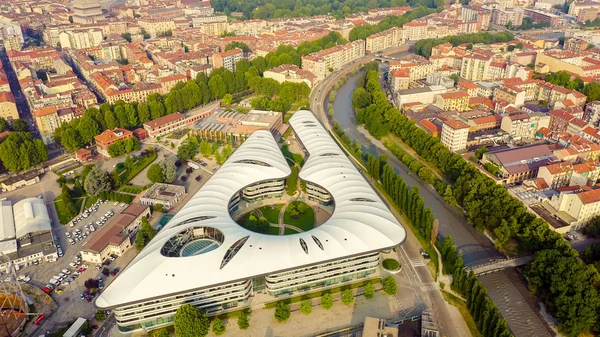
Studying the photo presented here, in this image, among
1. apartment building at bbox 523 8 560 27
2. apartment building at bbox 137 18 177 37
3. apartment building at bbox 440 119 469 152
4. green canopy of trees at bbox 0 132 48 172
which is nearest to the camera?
green canopy of trees at bbox 0 132 48 172

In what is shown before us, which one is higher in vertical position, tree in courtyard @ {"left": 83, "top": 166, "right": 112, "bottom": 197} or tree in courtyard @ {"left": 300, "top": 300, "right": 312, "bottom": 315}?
tree in courtyard @ {"left": 83, "top": 166, "right": 112, "bottom": 197}

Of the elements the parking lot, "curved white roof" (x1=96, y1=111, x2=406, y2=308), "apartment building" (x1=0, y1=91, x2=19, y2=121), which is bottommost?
the parking lot

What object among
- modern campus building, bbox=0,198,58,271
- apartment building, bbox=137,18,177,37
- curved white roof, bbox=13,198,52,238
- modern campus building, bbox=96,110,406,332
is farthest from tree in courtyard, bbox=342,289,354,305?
apartment building, bbox=137,18,177,37

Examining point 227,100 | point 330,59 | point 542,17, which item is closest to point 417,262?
point 227,100

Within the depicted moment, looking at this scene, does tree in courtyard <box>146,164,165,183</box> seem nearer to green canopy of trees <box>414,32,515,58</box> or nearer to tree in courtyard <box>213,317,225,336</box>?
tree in courtyard <box>213,317,225,336</box>

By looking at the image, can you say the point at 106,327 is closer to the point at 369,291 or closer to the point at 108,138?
the point at 369,291

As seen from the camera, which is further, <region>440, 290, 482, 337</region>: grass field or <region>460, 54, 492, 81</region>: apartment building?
<region>460, 54, 492, 81</region>: apartment building

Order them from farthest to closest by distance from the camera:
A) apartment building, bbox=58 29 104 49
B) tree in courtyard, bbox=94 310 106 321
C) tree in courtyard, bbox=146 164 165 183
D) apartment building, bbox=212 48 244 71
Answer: apartment building, bbox=58 29 104 49 → apartment building, bbox=212 48 244 71 → tree in courtyard, bbox=146 164 165 183 → tree in courtyard, bbox=94 310 106 321

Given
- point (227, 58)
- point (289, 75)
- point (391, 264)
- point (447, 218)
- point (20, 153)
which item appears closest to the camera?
point (391, 264)
